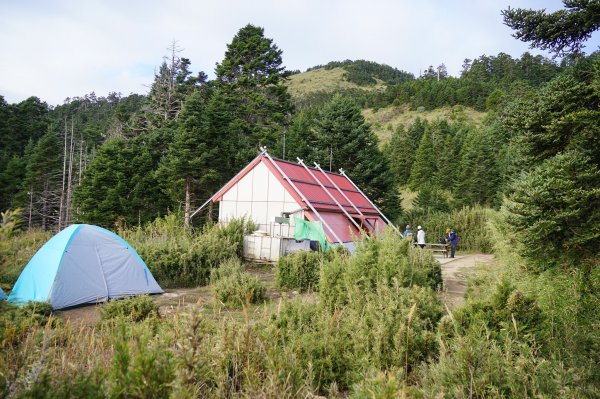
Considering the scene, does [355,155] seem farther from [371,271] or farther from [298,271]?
[371,271]

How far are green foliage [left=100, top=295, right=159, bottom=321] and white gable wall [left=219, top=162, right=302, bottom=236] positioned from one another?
31.2ft

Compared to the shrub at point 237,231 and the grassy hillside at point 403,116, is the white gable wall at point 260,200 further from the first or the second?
the grassy hillside at point 403,116

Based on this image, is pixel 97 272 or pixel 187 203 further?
pixel 187 203

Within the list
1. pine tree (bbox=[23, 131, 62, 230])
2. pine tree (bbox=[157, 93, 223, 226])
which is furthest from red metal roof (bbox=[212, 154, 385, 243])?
pine tree (bbox=[23, 131, 62, 230])

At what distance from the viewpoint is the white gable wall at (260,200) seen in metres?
16.5

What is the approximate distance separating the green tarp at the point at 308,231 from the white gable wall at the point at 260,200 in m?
0.68

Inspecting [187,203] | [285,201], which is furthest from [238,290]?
[187,203]

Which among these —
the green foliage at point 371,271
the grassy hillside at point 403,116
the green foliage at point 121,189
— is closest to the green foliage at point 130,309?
the green foliage at point 371,271

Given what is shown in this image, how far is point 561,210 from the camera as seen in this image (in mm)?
6324

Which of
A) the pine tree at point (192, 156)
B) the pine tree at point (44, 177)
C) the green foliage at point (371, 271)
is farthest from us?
the pine tree at point (44, 177)

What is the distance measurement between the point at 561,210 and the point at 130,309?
7260 millimetres

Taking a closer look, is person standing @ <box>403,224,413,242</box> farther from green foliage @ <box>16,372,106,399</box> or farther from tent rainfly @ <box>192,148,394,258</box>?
green foliage @ <box>16,372,106,399</box>

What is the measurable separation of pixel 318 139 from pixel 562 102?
21428 mm

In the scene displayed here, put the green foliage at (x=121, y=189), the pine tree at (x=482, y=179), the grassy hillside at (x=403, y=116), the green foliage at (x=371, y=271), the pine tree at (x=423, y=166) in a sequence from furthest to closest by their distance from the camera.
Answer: the grassy hillside at (x=403, y=116)
the pine tree at (x=423, y=166)
the pine tree at (x=482, y=179)
the green foliage at (x=121, y=189)
the green foliage at (x=371, y=271)
